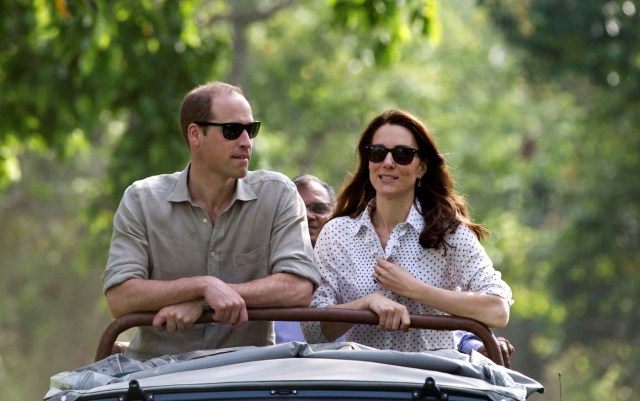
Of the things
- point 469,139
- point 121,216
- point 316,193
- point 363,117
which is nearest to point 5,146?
point 316,193

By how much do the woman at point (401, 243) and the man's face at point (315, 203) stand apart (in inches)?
49.8

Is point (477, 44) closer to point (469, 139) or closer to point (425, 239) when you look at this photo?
point (469, 139)

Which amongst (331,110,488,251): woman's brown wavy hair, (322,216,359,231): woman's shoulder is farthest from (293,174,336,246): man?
(322,216,359,231): woman's shoulder

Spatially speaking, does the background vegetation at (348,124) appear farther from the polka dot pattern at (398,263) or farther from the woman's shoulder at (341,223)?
the polka dot pattern at (398,263)

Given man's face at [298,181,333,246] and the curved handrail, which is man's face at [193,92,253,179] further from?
man's face at [298,181,333,246]

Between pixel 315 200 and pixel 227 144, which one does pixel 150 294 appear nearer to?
pixel 227 144

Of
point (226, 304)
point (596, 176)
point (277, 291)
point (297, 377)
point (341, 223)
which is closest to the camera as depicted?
point (297, 377)

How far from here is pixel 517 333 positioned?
36.5 m

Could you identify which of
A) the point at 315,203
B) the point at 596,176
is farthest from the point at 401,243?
the point at 596,176

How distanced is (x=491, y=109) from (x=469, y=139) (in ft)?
7.68

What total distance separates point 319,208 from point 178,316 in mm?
2372

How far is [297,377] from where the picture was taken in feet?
16.0

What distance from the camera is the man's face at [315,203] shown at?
8059 mm

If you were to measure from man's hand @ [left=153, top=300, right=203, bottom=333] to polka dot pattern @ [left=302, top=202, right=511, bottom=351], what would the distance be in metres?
0.64
